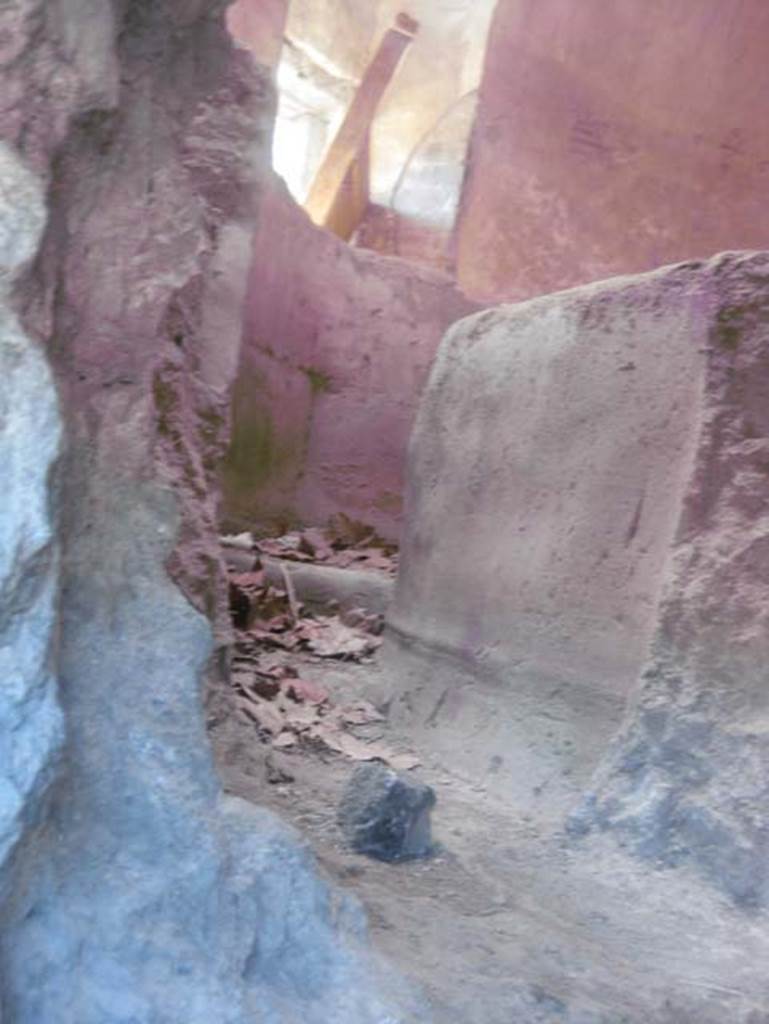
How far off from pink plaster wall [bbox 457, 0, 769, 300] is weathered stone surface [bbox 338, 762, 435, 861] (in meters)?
4.98

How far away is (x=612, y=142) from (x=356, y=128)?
5.85ft

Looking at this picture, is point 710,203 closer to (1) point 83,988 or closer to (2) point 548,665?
(2) point 548,665

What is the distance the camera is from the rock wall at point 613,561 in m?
1.94

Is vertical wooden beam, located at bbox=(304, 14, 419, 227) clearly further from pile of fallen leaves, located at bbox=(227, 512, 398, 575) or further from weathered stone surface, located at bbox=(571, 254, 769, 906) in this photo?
weathered stone surface, located at bbox=(571, 254, 769, 906)

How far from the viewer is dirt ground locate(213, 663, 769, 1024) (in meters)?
1.39

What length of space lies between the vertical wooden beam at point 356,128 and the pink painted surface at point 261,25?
1093 millimetres

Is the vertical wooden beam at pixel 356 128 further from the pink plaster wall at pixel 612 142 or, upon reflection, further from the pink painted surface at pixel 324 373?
the pink painted surface at pixel 324 373

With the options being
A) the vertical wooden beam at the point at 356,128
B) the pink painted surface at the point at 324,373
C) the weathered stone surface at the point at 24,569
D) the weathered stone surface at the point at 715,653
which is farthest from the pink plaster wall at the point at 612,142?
the weathered stone surface at the point at 24,569

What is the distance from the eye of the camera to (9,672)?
3.44 ft

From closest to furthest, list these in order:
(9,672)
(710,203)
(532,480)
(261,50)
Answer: (9,672) < (532,480) < (261,50) < (710,203)

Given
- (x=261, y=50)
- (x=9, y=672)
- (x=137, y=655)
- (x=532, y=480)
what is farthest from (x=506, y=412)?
(x=261, y=50)

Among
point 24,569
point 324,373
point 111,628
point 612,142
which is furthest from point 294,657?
point 612,142

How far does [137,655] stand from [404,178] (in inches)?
281

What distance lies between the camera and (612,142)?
6840 millimetres
